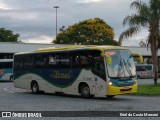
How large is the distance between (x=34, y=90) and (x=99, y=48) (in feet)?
24.1

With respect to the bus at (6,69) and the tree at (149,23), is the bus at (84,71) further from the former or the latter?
the bus at (6,69)

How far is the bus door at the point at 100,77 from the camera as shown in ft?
74.8

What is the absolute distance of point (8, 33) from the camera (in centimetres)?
10294

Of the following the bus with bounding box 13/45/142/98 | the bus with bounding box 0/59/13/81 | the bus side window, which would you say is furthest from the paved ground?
the bus with bounding box 0/59/13/81

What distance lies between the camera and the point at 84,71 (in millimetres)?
23984

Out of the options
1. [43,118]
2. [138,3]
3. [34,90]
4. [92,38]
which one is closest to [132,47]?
[92,38]

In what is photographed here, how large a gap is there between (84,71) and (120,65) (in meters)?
2.12

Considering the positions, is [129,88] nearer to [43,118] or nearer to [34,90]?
[34,90]

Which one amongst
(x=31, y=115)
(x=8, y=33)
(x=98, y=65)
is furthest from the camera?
(x=8, y=33)

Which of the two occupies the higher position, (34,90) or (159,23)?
(159,23)

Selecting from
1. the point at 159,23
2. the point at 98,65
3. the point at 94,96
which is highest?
the point at 159,23

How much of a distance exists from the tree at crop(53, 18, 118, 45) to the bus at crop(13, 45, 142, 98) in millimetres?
55176

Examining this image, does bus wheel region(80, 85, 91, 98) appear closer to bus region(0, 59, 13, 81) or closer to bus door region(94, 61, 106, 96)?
bus door region(94, 61, 106, 96)

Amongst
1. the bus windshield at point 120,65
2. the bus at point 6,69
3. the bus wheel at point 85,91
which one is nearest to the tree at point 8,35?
the bus at point 6,69
